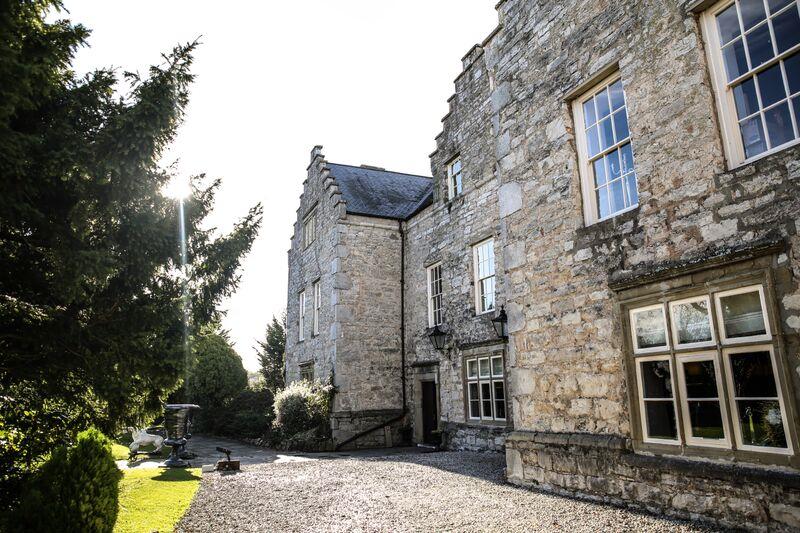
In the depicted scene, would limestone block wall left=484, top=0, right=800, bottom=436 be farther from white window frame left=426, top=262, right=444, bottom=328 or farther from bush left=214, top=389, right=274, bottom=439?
bush left=214, top=389, right=274, bottom=439

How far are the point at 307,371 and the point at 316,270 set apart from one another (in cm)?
400

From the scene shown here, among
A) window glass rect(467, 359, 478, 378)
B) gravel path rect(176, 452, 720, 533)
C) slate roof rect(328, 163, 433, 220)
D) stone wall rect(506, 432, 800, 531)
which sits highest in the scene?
slate roof rect(328, 163, 433, 220)

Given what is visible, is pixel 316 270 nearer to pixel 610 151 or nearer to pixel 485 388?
pixel 485 388

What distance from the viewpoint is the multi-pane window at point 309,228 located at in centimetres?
1975

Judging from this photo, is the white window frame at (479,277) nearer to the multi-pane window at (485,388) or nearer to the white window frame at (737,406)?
the multi-pane window at (485,388)

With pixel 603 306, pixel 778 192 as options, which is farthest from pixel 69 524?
pixel 778 192

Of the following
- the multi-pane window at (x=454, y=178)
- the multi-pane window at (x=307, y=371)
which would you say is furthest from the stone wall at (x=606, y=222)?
the multi-pane window at (x=307, y=371)

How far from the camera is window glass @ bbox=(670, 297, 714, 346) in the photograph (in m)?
5.03

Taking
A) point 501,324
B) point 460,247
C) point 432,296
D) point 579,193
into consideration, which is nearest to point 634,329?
point 579,193

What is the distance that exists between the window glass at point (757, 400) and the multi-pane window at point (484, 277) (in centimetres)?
758

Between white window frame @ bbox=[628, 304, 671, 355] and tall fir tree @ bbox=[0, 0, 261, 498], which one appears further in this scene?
white window frame @ bbox=[628, 304, 671, 355]

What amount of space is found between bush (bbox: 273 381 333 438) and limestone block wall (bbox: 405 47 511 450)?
2.88 m

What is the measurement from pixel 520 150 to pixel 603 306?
3.00 metres

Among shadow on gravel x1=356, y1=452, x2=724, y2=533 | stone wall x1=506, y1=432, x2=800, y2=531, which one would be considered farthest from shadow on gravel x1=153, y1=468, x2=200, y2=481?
stone wall x1=506, y1=432, x2=800, y2=531
